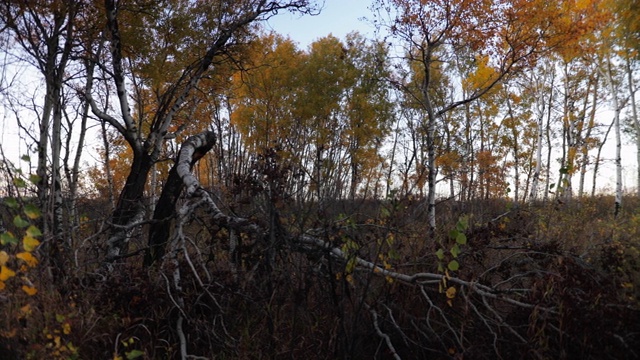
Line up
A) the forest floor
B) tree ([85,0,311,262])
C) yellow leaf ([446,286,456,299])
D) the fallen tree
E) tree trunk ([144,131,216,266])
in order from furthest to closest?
tree ([85,0,311,262])
tree trunk ([144,131,216,266])
yellow leaf ([446,286,456,299])
the forest floor
the fallen tree

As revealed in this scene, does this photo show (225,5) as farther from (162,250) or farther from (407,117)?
(407,117)

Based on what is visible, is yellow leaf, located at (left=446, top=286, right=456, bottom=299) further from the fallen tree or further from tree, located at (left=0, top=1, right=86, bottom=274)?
tree, located at (left=0, top=1, right=86, bottom=274)

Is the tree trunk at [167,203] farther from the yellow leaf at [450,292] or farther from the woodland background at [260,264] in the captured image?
the yellow leaf at [450,292]

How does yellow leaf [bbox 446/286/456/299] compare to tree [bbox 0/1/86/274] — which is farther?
tree [bbox 0/1/86/274]

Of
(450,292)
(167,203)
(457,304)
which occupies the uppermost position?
(167,203)

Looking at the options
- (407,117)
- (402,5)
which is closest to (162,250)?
(402,5)

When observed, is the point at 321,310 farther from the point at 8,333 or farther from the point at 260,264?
the point at 8,333

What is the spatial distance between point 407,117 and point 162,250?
72.6 feet

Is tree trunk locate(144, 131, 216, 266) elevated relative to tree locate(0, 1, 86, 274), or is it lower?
lower

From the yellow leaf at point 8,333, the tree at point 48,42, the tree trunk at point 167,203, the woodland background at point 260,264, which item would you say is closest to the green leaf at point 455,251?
the woodland background at point 260,264

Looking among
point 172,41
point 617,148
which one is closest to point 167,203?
point 172,41

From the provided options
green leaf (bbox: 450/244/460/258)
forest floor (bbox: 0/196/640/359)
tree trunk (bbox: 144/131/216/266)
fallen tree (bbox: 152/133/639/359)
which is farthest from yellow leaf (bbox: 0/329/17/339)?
green leaf (bbox: 450/244/460/258)

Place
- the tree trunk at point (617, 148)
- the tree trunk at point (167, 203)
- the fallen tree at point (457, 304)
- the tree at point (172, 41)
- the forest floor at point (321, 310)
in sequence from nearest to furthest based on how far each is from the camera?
the fallen tree at point (457, 304) → the forest floor at point (321, 310) → the tree trunk at point (167, 203) → the tree at point (172, 41) → the tree trunk at point (617, 148)

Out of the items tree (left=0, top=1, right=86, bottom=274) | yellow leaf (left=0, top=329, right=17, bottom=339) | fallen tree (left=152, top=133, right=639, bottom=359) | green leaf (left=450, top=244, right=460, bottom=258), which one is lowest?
yellow leaf (left=0, top=329, right=17, bottom=339)
